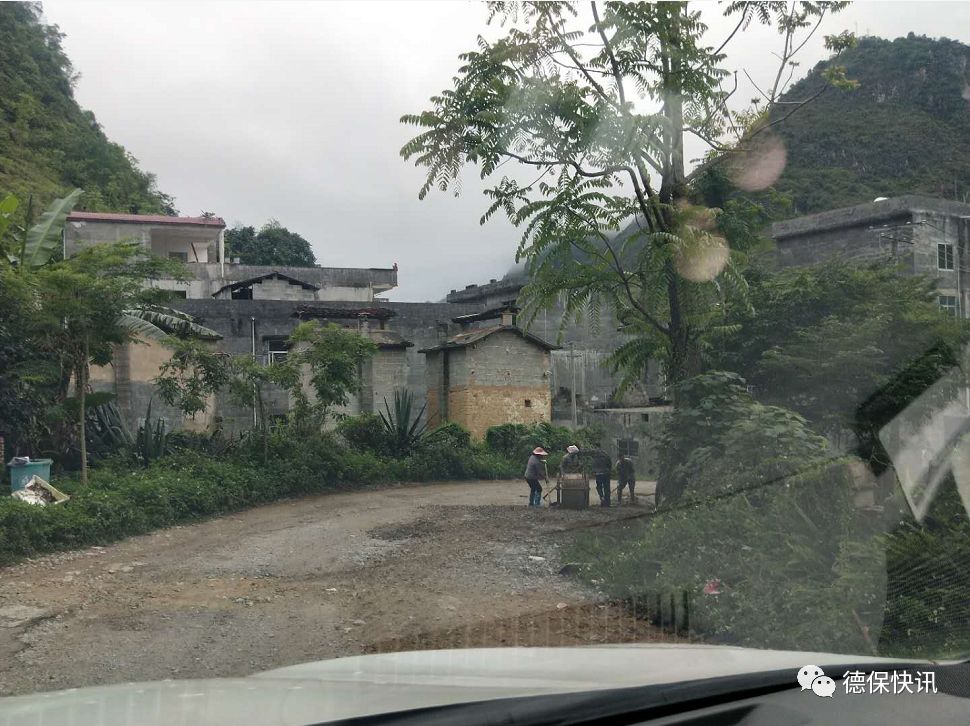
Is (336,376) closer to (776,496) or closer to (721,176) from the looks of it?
(721,176)

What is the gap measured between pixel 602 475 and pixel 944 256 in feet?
51.0

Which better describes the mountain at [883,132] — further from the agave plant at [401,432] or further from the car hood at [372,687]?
the car hood at [372,687]

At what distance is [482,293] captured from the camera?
125 ft

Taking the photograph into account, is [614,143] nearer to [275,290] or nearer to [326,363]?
[326,363]

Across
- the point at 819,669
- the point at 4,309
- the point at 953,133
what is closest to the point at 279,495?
the point at 4,309

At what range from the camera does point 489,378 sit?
23516 millimetres

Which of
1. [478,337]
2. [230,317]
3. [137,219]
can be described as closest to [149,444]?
[230,317]

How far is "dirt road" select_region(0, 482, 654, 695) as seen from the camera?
22.0 feet

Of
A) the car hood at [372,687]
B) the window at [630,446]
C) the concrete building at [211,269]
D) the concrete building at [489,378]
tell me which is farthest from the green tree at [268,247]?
the car hood at [372,687]

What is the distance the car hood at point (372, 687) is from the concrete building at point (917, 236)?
22.6 metres

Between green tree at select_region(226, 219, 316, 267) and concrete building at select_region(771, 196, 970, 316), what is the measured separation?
3227 cm

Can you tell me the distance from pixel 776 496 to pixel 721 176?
7374 mm

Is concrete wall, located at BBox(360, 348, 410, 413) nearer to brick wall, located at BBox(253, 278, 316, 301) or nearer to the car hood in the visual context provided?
brick wall, located at BBox(253, 278, 316, 301)

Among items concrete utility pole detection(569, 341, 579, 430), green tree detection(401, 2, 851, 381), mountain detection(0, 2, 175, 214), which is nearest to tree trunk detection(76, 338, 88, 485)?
green tree detection(401, 2, 851, 381)
